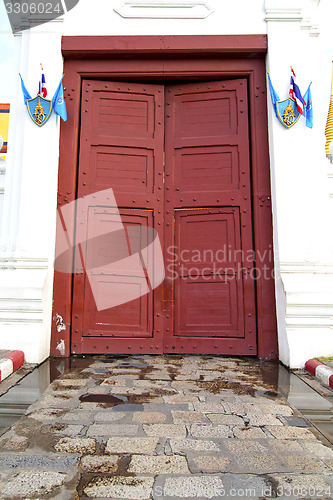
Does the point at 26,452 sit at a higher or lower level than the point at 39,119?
lower

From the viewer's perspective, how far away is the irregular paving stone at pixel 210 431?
6.23 ft

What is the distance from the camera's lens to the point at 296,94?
394 cm

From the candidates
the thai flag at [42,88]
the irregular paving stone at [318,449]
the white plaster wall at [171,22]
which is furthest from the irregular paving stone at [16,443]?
the white plaster wall at [171,22]

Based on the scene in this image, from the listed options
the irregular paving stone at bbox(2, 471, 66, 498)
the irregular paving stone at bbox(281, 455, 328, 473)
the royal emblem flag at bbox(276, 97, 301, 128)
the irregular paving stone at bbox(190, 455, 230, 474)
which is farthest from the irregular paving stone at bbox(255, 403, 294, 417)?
the royal emblem flag at bbox(276, 97, 301, 128)

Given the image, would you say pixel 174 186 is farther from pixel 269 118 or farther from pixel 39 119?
pixel 39 119

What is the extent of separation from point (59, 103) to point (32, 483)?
3.63m

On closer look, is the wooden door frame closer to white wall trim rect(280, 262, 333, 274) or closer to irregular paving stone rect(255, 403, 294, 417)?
white wall trim rect(280, 262, 333, 274)

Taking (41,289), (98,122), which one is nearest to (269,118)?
(98,122)

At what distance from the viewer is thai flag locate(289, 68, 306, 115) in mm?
3902

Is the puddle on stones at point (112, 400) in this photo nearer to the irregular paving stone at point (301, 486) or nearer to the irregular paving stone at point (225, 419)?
the irregular paving stone at point (225, 419)

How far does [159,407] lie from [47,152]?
296 centimetres

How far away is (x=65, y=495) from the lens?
1.36m

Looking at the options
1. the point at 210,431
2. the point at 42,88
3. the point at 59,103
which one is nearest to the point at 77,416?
the point at 210,431

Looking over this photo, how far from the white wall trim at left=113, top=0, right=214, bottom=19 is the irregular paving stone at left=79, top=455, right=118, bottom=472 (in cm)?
447
